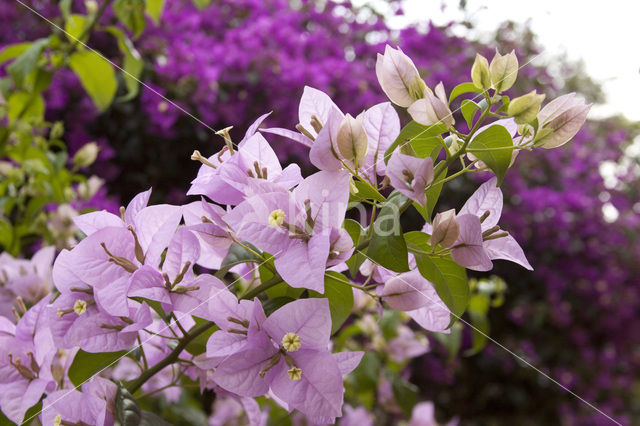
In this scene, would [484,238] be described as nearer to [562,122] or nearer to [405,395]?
[562,122]

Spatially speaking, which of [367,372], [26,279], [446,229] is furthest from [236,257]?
[367,372]

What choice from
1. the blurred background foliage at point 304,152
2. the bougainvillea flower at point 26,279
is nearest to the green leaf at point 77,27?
the blurred background foliage at point 304,152

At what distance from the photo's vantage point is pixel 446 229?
1.04 feet

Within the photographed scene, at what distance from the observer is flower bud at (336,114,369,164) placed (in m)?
0.32

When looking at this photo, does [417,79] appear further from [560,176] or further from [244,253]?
[560,176]

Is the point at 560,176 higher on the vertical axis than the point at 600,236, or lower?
higher

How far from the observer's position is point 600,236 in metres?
1.87

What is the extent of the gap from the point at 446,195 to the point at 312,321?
1346 millimetres

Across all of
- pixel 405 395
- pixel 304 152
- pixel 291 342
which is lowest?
pixel 405 395

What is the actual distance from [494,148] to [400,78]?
0.24 ft

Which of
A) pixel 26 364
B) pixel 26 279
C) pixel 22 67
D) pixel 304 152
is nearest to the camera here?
pixel 26 364

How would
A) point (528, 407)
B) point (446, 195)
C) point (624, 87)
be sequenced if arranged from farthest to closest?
point (528, 407) → point (446, 195) → point (624, 87)

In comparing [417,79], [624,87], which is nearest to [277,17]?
[624,87]

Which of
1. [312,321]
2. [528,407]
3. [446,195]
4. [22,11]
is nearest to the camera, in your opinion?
[312,321]
